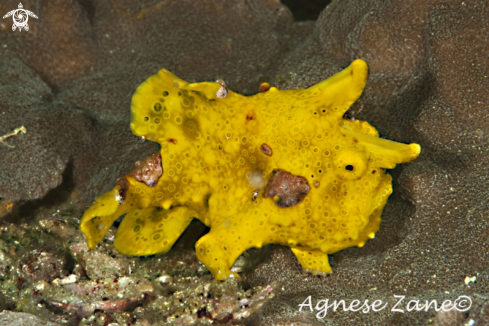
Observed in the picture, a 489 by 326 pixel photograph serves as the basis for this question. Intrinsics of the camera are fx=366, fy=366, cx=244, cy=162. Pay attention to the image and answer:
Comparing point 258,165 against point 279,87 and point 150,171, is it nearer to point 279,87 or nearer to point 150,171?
point 150,171

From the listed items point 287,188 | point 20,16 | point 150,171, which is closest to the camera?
point 287,188

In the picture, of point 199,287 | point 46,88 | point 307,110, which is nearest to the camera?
point 307,110

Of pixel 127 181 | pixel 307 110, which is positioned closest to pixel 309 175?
pixel 307 110

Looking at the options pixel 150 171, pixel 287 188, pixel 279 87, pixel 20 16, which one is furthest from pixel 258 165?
pixel 20 16

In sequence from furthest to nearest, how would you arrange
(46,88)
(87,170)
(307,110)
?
1. (46,88)
2. (87,170)
3. (307,110)

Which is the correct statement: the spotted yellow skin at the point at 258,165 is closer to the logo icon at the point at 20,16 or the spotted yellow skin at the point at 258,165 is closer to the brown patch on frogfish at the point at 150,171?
the brown patch on frogfish at the point at 150,171

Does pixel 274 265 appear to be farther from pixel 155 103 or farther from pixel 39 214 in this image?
pixel 39 214

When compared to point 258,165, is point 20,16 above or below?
above
